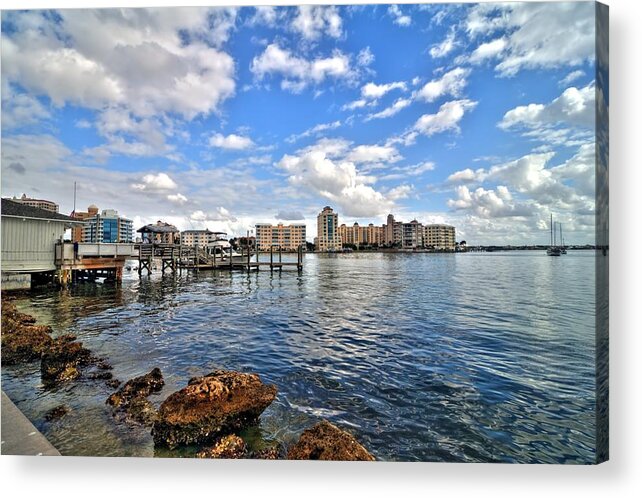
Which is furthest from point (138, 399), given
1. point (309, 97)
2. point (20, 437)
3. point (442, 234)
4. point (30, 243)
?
point (442, 234)

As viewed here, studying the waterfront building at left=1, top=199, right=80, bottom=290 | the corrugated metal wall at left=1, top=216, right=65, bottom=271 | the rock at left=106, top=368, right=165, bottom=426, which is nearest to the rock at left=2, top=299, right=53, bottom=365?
the rock at left=106, top=368, right=165, bottom=426

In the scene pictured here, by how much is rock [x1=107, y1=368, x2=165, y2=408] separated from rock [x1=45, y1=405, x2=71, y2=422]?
1.36ft

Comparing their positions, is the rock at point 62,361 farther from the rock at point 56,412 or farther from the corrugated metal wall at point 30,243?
the corrugated metal wall at point 30,243

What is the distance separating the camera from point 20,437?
129 inches

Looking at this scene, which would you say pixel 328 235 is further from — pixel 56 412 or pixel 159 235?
pixel 56 412

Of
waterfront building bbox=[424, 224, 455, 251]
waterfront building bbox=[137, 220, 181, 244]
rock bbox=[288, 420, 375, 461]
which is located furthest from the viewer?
waterfront building bbox=[137, 220, 181, 244]

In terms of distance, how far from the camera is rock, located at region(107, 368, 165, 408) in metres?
3.67

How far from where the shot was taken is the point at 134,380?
4.11 metres

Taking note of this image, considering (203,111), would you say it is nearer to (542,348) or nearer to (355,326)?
(355,326)

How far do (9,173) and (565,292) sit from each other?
17.1 m

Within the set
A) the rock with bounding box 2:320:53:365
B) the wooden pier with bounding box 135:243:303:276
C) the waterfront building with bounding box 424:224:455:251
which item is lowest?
the rock with bounding box 2:320:53:365

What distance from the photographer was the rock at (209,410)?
10.2 ft

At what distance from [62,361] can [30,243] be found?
8.66 meters

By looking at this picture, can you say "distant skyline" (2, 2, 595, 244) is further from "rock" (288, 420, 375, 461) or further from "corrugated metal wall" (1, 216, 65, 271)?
"corrugated metal wall" (1, 216, 65, 271)
